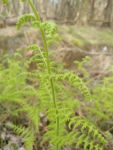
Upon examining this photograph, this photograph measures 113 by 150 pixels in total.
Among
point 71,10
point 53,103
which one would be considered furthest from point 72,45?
point 53,103

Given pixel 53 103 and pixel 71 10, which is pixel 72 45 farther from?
pixel 53 103

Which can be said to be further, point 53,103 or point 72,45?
point 72,45

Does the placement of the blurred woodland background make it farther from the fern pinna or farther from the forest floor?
the fern pinna

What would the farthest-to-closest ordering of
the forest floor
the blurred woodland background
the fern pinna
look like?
the blurred woodland background < the forest floor < the fern pinna

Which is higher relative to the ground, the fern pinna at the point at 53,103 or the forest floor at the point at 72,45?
the fern pinna at the point at 53,103

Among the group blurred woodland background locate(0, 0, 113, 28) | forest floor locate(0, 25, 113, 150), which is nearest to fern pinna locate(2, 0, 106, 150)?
forest floor locate(0, 25, 113, 150)

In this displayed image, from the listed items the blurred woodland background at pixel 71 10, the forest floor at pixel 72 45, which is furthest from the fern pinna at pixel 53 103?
the blurred woodland background at pixel 71 10

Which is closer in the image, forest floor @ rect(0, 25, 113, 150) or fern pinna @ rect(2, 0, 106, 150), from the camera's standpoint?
fern pinna @ rect(2, 0, 106, 150)

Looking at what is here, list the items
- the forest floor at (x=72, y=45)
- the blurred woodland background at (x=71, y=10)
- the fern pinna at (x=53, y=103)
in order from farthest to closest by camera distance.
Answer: the blurred woodland background at (x=71, y=10) < the forest floor at (x=72, y=45) < the fern pinna at (x=53, y=103)

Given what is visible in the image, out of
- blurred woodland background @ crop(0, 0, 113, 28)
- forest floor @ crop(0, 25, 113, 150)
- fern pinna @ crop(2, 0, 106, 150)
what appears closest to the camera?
fern pinna @ crop(2, 0, 106, 150)

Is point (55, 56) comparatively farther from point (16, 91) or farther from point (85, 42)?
point (16, 91)

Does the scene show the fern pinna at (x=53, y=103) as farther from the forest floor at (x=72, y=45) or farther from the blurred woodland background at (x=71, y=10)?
the blurred woodland background at (x=71, y=10)
